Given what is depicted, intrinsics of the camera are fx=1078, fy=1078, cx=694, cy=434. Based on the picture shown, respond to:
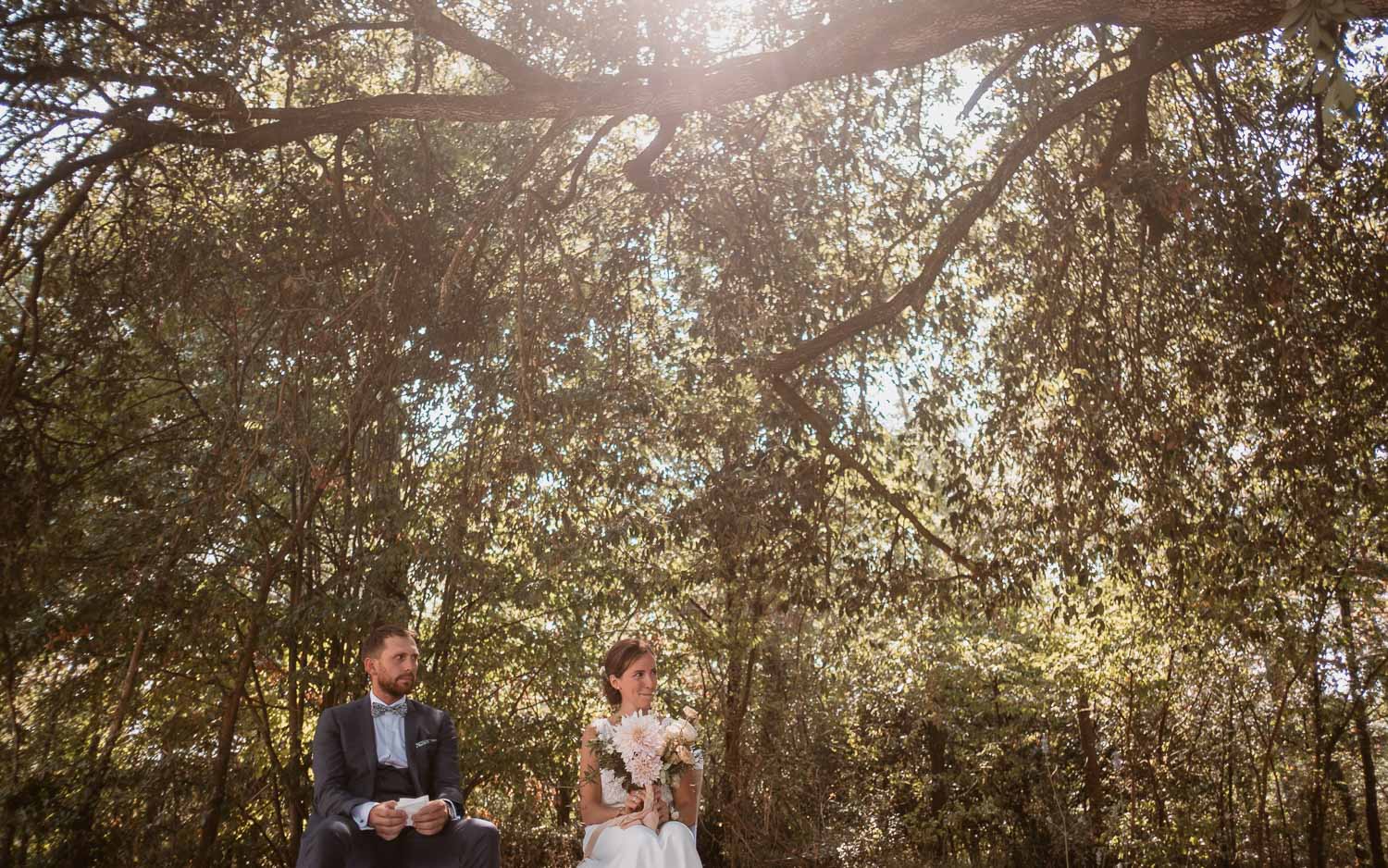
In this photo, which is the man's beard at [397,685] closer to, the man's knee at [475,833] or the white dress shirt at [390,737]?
the white dress shirt at [390,737]

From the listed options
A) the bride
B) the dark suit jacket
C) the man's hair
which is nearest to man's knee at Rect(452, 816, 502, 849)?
the dark suit jacket

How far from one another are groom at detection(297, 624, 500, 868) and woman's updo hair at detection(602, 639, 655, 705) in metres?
0.62

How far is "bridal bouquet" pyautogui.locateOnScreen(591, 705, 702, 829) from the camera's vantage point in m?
3.55

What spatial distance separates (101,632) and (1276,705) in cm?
949

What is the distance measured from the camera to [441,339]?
5.61 meters

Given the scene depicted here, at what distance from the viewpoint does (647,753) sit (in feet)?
11.7

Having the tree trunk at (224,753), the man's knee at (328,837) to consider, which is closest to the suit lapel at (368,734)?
the man's knee at (328,837)

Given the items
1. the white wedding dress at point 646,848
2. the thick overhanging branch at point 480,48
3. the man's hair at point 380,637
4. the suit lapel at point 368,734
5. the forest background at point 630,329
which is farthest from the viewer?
the forest background at point 630,329

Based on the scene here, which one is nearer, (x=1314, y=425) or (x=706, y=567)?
(x=1314, y=425)

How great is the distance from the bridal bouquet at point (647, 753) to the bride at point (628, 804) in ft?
0.11

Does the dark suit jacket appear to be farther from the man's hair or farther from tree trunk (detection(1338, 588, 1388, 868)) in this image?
tree trunk (detection(1338, 588, 1388, 868))

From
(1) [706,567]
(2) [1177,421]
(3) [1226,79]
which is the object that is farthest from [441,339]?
(3) [1226,79]

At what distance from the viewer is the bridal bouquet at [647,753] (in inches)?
140

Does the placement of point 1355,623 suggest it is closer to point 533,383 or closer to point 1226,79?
point 1226,79
